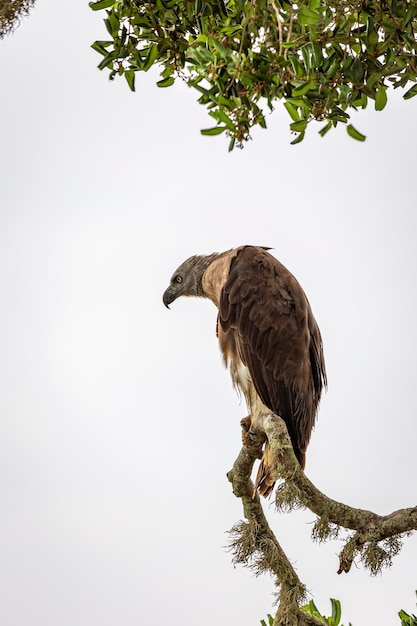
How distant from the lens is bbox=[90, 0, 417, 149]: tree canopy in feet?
7.89

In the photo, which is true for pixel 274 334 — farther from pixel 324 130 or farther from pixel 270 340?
pixel 324 130

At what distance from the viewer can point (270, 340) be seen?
3717 millimetres

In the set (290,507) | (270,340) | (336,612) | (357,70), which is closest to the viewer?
(357,70)

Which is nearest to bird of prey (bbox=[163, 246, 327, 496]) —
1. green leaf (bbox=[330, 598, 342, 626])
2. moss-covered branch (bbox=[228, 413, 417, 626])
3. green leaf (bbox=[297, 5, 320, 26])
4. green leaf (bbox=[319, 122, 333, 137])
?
moss-covered branch (bbox=[228, 413, 417, 626])

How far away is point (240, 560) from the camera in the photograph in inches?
127

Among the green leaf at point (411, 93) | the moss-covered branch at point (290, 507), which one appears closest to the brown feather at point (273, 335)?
the moss-covered branch at point (290, 507)

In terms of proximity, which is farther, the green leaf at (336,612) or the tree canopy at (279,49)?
the green leaf at (336,612)

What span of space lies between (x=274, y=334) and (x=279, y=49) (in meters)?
1.58

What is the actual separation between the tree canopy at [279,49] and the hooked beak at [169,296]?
1.80 metres

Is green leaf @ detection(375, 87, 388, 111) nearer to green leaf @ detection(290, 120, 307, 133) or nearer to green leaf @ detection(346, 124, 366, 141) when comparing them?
green leaf @ detection(346, 124, 366, 141)

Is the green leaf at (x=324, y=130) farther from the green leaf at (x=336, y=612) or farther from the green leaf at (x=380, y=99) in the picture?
the green leaf at (x=336, y=612)

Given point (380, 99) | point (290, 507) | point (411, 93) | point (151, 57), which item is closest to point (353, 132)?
point (380, 99)

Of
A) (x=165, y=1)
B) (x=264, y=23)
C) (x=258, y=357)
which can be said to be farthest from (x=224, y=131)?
(x=258, y=357)

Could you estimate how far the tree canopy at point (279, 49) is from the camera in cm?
240
